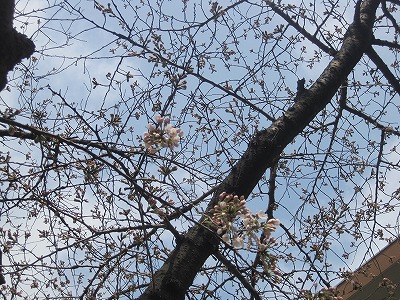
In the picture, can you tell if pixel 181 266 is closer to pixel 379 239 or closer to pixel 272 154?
pixel 272 154

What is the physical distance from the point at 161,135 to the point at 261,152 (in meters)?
0.68

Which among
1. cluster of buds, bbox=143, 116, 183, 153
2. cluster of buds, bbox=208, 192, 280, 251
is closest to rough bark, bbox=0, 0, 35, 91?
cluster of buds, bbox=143, 116, 183, 153

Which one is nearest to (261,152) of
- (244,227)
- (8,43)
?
(244,227)

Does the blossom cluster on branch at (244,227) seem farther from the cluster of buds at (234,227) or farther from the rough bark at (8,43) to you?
the rough bark at (8,43)

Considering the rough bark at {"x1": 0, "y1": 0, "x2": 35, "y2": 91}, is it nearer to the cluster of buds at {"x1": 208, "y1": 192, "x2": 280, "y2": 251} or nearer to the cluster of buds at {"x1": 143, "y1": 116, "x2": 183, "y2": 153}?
the cluster of buds at {"x1": 143, "y1": 116, "x2": 183, "y2": 153}

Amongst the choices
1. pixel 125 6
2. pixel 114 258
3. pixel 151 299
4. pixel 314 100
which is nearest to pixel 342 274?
pixel 314 100

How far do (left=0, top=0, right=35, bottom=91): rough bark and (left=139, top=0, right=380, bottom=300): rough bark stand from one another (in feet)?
3.19

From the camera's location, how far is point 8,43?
1859mm

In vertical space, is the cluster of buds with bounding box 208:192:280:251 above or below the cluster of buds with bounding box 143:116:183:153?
below

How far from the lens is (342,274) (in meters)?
3.51

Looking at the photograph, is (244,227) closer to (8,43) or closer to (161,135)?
(161,135)

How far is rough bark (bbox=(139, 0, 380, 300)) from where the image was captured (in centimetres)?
212

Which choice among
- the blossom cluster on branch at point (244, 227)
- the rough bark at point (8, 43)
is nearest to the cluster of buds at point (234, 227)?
the blossom cluster on branch at point (244, 227)

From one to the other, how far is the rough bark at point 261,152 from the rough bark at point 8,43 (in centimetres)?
97
